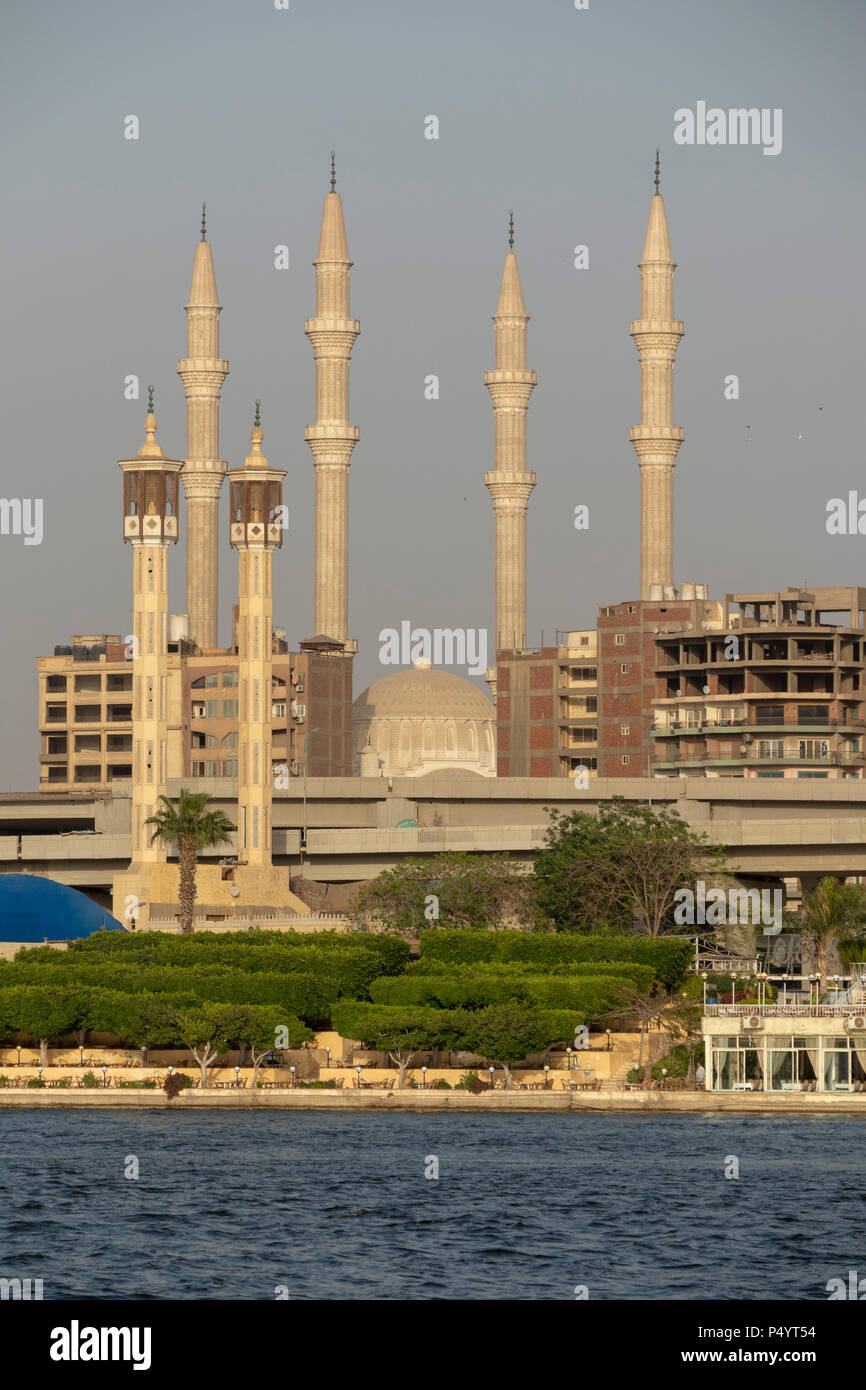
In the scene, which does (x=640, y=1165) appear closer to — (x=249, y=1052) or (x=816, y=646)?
(x=249, y=1052)

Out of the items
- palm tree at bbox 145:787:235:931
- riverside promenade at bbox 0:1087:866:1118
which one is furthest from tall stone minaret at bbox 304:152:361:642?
riverside promenade at bbox 0:1087:866:1118

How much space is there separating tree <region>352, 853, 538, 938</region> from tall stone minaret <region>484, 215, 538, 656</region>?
71.5m

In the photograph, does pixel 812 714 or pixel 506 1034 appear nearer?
pixel 506 1034

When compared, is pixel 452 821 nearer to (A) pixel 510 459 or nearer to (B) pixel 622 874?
(B) pixel 622 874

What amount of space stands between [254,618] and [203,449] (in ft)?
225

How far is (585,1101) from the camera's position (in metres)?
78.2

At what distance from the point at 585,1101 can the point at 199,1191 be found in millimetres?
20946

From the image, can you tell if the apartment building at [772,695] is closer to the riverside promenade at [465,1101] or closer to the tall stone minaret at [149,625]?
the tall stone minaret at [149,625]

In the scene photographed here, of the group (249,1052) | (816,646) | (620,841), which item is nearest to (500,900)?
(620,841)

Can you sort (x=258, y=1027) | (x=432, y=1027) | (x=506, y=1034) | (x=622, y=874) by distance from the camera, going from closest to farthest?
1. (x=506, y=1034)
2. (x=432, y=1027)
3. (x=258, y=1027)
4. (x=622, y=874)

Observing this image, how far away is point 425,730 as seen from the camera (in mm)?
190625

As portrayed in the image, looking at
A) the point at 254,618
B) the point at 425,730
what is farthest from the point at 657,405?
the point at 254,618

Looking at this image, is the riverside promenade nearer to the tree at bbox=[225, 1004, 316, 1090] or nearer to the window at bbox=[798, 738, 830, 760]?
the tree at bbox=[225, 1004, 316, 1090]

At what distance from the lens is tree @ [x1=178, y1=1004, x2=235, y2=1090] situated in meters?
79.7
